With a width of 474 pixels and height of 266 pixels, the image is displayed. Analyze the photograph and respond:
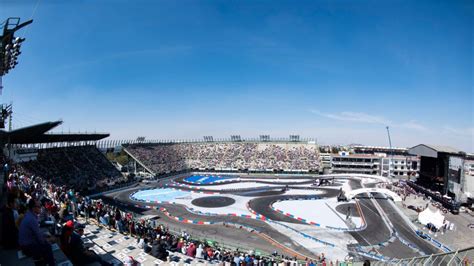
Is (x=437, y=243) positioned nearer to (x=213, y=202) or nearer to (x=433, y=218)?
(x=433, y=218)

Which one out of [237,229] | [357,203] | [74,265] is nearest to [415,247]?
[357,203]

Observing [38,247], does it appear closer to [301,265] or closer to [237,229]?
[301,265]

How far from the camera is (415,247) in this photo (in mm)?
23328

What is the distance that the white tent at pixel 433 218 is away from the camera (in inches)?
1085

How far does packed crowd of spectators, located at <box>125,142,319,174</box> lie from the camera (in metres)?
70.1

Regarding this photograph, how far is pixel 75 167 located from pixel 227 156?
4178cm

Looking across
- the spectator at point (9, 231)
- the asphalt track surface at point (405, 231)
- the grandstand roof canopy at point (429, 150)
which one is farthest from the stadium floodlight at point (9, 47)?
the grandstand roof canopy at point (429, 150)

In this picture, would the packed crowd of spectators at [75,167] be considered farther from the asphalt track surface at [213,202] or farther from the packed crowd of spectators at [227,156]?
the asphalt track surface at [213,202]

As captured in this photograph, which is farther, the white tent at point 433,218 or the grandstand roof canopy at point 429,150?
the grandstand roof canopy at point 429,150

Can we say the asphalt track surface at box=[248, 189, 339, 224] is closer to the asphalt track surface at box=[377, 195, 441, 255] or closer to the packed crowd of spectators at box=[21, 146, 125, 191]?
the asphalt track surface at box=[377, 195, 441, 255]

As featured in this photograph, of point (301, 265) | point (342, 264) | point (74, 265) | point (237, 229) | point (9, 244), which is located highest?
point (9, 244)

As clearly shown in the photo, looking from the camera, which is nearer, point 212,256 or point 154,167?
point 212,256

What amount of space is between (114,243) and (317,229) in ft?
68.3

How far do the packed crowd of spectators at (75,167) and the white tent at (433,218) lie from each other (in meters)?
48.8
